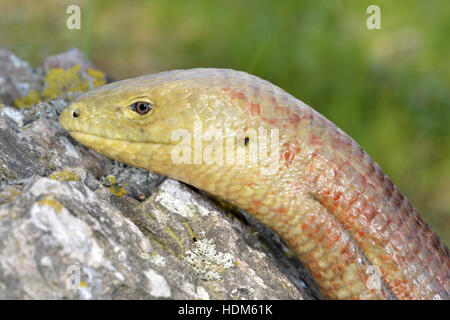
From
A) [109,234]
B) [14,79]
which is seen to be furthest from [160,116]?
[14,79]

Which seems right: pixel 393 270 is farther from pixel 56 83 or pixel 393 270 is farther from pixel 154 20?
pixel 154 20

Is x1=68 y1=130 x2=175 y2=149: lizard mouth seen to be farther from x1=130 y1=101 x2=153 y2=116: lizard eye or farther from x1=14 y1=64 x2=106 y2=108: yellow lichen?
x1=14 y1=64 x2=106 y2=108: yellow lichen

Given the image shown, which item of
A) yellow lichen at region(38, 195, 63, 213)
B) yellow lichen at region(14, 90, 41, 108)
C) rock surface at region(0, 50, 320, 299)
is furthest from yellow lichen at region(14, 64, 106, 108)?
yellow lichen at region(38, 195, 63, 213)

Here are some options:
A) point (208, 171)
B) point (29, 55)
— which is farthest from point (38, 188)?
point (29, 55)

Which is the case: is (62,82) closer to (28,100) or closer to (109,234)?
(28,100)

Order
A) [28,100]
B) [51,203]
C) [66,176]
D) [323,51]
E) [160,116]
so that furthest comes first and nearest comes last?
1. [323,51]
2. [28,100]
3. [160,116]
4. [66,176]
5. [51,203]
